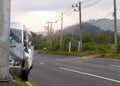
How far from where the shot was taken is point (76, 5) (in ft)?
262

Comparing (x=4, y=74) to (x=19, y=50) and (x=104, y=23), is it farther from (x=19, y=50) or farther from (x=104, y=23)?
(x=104, y=23)

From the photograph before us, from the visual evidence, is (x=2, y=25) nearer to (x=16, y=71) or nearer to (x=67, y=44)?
(x=16, y=71)

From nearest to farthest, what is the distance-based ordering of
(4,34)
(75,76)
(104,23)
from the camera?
(4,34) → (75,76) → (104,23)

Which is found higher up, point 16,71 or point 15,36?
point 15,36

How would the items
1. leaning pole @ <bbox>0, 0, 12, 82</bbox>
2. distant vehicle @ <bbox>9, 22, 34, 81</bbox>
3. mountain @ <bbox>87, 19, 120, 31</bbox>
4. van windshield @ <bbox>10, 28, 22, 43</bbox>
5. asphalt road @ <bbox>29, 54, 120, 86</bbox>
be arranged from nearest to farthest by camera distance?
leaning pole @ <bbox>0, 0, 12, 82</bbox> → distant vehicle @ <bbox>9, 22, 34, 81</bbox> → van windshield @ <bbox>10, 28, 22, 43</bbox> → asphalt road @ <bbox>29, 54, 120, 86</bbox> → mountain @ <bbox>87, 19, 120, 31</bbox>

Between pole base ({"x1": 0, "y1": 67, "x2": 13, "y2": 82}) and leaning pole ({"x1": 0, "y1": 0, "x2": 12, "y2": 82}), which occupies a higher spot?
leaning pole ({"x1": 0, "y1": 0, "x2": 12, "y2": 82})

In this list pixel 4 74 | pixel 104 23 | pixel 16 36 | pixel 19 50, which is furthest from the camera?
pixel 104 23

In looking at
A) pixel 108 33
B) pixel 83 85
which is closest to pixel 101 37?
pixel 108 33

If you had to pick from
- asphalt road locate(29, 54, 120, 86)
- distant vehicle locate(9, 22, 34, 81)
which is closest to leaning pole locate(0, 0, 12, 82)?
distant vehicle locate(9, 22, 34, 81)

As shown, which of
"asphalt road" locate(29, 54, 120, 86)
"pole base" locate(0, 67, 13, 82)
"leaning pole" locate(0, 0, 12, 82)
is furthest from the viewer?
"asphalt road" locate(29, 54, 120, 86)

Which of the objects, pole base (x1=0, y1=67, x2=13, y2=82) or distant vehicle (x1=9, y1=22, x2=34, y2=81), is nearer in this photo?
pole base (x1=0, y1=67, x2=13, y2=82)

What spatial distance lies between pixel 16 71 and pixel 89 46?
6453 cm

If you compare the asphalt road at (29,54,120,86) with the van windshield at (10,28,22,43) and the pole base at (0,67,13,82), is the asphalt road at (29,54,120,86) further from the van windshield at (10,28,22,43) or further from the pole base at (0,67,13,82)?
the pole base at (0,67,13,82)

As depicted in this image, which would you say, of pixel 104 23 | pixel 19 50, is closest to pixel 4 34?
pixel 19 50
